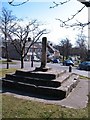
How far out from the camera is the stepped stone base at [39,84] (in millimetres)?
13191

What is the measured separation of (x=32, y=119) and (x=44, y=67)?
11.3 m

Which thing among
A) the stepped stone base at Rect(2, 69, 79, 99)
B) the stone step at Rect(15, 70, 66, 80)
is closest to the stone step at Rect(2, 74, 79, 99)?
the stepped stone base at Rect(2, 69, 79, 99)

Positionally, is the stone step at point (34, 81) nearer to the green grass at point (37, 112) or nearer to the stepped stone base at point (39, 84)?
the stepped stone base at point (39, 84)

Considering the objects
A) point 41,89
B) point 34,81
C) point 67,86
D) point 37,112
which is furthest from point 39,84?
point 37,112

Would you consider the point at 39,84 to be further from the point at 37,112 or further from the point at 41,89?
the point at 37,112

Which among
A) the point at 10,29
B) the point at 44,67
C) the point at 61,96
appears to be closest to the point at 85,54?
the point at 10,29

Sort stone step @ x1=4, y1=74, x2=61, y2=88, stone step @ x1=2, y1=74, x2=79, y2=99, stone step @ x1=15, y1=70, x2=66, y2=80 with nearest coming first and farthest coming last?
stone step @ x1=2, y1=74, x2=79, y2=99, stone step @ x1=4, y1=74, x2=61, y2=88, stone step @ x1=15, y1=70, x2=66, y2=80

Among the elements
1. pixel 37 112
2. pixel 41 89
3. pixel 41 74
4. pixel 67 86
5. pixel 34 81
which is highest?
pixel 41 74

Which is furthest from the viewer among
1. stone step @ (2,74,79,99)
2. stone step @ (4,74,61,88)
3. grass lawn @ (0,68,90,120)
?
stone step @ (4,74,61,88)

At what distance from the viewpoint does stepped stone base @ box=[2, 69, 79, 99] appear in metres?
13.2

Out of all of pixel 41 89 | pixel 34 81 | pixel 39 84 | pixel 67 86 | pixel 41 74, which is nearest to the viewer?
pixel 41 89

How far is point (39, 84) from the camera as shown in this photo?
15.1 meters

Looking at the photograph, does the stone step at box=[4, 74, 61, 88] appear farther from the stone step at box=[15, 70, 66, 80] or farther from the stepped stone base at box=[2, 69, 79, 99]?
the stone step at box=[15, 70, 66, 80]

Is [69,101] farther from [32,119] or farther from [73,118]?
[32,119]
